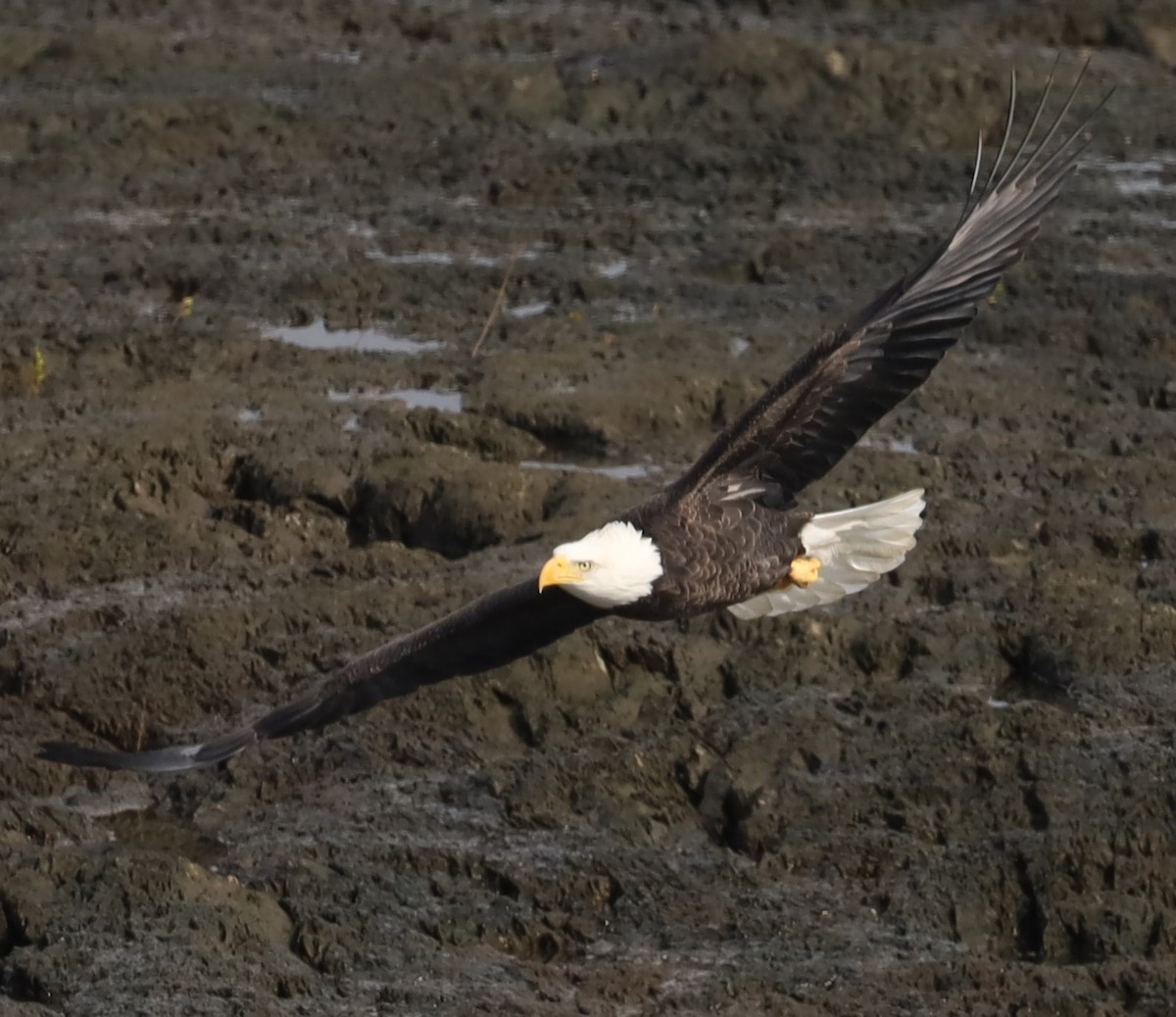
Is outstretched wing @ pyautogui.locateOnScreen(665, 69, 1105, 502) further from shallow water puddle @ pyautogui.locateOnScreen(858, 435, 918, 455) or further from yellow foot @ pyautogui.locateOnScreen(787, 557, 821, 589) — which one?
shallow water puddle @ pyautogui.locateOnScreen(858, 435, 918, 455)

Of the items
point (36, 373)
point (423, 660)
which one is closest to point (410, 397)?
point (36, 373)

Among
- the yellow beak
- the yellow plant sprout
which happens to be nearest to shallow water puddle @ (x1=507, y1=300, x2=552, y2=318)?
the yellow plant sprout

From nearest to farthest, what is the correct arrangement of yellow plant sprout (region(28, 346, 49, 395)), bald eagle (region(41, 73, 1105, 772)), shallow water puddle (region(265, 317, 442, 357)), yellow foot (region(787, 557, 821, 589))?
bald eagle (region(41, 73, 1105, 772))
yellow foot (region(787, 557, 821, 589))
yellow plant sprout (region(28, 346, 49, 395))
shallow water puddle (region(265, 317, 442, 357))

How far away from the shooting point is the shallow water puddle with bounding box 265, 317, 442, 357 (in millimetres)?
8375

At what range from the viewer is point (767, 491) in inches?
221

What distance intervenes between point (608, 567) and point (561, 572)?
113mm

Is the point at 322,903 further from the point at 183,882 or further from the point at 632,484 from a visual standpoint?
the point at 632,484

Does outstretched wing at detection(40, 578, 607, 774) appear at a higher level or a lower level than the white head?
lower

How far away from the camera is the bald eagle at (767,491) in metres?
5.31

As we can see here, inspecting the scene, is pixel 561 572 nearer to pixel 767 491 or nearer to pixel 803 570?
pixel 767 491

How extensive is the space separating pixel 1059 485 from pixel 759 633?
4.82 ft

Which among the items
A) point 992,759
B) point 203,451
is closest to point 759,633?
point 992,759

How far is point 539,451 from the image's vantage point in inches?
302

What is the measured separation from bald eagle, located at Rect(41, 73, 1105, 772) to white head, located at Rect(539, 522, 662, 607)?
0.02 meters
